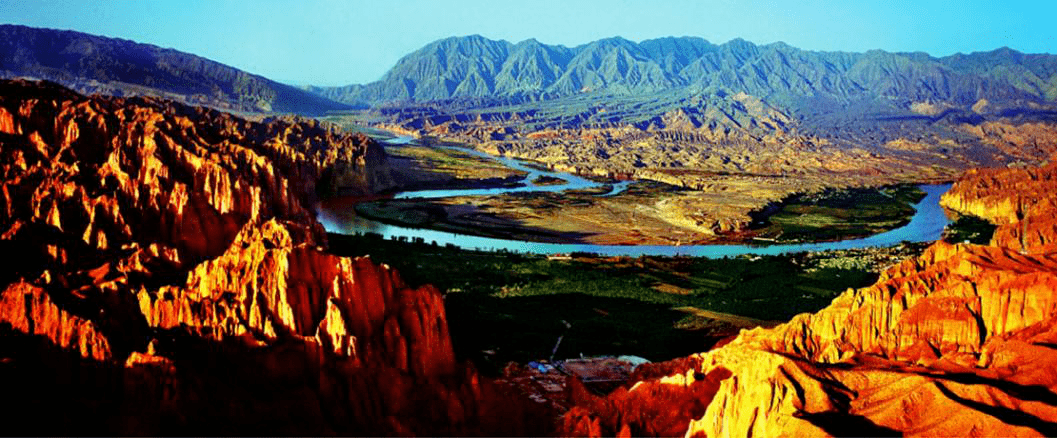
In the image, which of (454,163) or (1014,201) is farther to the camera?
(454,163)

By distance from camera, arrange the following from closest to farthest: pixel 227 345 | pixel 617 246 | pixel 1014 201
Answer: pixel 227 345
pixel 617 246
pixel 1014 201

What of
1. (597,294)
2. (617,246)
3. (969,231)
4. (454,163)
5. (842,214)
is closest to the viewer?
(597,294)

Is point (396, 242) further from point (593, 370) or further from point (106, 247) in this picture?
point (593, 370)

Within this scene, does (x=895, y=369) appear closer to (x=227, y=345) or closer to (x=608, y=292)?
(x=227, y=345)

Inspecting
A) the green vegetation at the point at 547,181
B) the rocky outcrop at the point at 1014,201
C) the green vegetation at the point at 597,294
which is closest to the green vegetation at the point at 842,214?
the rocky outcrop at the point at 1014,201

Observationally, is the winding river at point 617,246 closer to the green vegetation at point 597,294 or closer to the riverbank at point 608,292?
the riverbank at point 608,292

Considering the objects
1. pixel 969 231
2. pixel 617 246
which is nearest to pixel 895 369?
pixel 617 246

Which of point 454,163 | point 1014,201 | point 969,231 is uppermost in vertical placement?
point 1014,201

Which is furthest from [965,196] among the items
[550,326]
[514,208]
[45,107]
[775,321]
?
[45,107]
